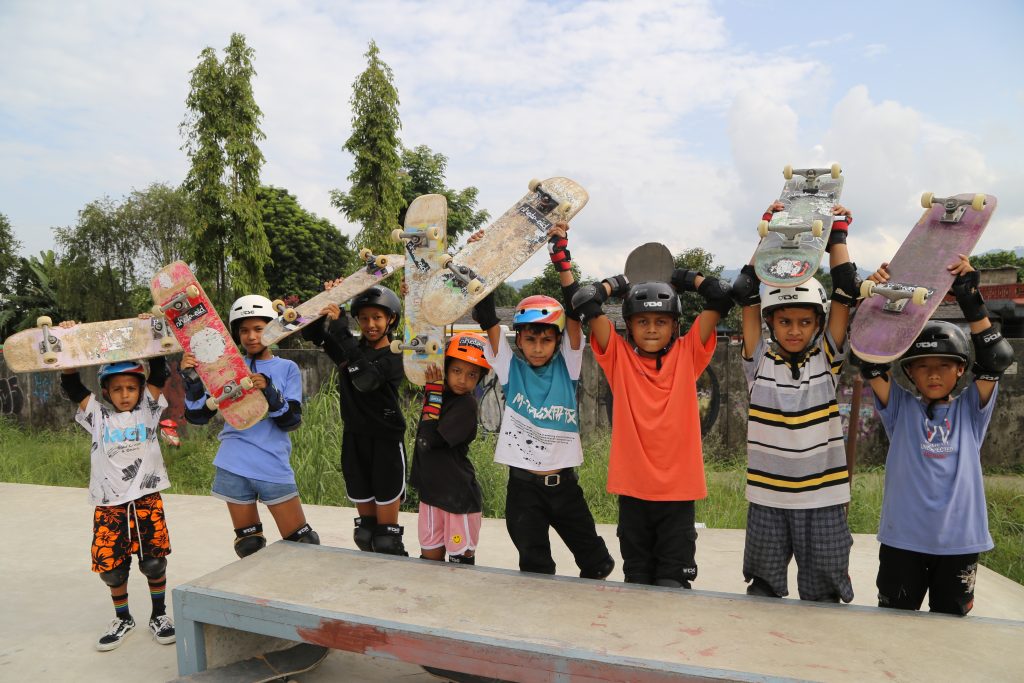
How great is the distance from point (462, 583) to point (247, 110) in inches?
541

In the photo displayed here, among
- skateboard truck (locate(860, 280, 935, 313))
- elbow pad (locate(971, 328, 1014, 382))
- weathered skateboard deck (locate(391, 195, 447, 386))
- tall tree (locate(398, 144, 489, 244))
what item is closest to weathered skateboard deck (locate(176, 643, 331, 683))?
weathered skateboard deck (locate(391, 195, 447, 386))

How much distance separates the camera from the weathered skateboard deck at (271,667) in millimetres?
2805

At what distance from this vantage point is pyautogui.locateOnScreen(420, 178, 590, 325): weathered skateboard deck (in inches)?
126

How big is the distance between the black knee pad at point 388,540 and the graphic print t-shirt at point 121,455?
1132mm

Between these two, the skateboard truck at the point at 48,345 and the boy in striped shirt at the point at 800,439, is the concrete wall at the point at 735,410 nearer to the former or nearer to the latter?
the skateboard truck at the point at 48,345

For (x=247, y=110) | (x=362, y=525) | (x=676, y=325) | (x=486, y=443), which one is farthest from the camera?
(x=247, y=110)

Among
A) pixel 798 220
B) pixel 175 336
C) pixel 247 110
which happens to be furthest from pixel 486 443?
pixel 247 110

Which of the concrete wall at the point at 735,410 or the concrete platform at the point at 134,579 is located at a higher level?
the concrete wall at the point at 735,410

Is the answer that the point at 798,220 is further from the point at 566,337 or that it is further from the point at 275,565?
the point at 275,565

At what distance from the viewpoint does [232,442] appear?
3.42 meters

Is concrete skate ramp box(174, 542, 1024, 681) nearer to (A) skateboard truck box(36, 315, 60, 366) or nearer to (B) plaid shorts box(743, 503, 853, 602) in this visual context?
(B) plaid shorts box(743, 503, 853, 602)

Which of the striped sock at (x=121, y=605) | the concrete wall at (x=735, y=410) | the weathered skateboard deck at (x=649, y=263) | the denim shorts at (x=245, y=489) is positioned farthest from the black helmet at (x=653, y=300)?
the concrete wall at (x=735, y=410)

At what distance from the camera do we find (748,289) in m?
2.69

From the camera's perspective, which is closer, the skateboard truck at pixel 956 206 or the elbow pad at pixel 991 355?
the elbow pad at pixel 991 355
